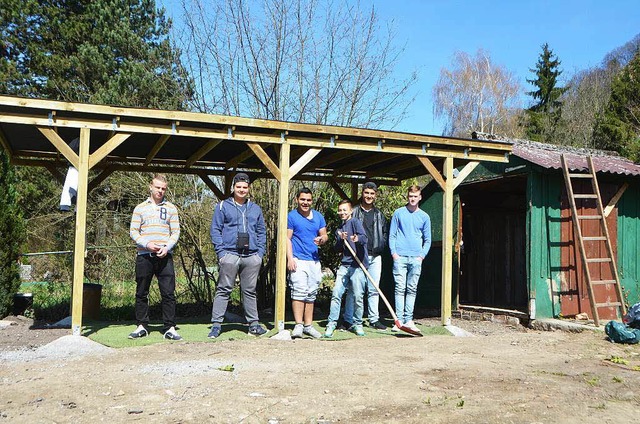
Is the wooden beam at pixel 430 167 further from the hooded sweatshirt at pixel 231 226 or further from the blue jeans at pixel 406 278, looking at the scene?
the hooded sweatshirt at pixel 231 226

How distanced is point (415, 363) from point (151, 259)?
2986 millimetres

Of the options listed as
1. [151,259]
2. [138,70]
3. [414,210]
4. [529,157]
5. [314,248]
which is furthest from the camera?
[138,70]

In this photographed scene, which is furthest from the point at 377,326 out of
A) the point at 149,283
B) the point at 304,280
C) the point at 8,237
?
the point at 8,237

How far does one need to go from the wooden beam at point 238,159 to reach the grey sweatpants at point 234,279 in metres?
1.74

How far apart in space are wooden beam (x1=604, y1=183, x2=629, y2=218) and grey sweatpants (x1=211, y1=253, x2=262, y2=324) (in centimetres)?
562

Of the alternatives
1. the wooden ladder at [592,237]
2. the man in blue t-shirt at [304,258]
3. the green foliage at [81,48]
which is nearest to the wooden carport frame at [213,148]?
the man in blue t-shirt at [304,258]

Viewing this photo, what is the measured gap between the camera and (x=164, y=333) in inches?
262

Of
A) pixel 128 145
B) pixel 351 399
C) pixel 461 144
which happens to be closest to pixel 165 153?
pixel 128 145

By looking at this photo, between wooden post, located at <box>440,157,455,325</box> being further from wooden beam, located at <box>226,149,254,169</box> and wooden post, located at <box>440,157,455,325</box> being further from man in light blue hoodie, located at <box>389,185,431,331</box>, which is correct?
wooden beam, located at <box>226,149,254,169</box>

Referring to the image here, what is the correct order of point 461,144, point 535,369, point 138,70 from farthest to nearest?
point 138,70, point 461,144, point 535,369

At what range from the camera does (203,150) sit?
761 centimetres

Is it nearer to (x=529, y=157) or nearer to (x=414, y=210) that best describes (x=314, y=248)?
(x=414, y=210)

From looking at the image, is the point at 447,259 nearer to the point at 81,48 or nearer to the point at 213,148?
the point at 213,148

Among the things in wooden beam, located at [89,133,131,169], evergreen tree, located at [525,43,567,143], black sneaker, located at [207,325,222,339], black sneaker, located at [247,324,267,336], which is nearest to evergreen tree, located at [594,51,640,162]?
evergreen tree, located at [525,43,567,143]
